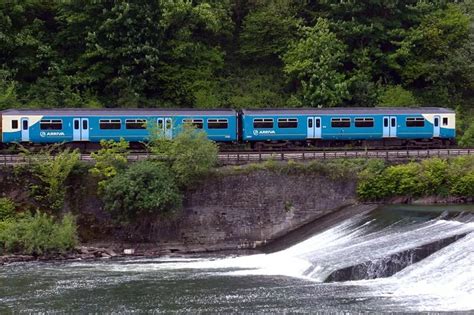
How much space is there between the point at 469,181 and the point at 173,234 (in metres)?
14.7

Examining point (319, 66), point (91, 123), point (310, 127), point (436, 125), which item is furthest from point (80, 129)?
point (436, 125)

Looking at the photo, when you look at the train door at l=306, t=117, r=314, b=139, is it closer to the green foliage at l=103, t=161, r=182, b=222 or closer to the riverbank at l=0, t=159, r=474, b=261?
the riverbank at l=0, t=159, r=474, b=261

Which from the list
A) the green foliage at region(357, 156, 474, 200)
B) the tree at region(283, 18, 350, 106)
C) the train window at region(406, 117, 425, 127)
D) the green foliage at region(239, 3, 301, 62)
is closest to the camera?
the green foliage at region(357, 156, 474, 200)

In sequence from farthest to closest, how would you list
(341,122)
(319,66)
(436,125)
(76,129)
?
(319,66) < (436,125) < (341,122) < (76,129)

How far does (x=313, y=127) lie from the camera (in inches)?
1815

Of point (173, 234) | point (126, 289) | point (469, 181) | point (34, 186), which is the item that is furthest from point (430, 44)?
point (126, 289)

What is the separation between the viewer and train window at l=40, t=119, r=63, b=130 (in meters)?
44.0

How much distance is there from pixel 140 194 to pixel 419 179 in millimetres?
13711

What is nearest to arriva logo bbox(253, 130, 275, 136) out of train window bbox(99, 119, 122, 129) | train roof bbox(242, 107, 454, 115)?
train roof bbox(242, 107, 454, 115)

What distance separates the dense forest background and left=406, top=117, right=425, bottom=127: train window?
7930mm

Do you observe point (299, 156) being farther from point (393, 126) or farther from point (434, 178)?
point (393, 126)

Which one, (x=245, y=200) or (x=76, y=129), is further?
(x=76, y=129)

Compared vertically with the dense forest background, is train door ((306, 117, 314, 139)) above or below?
below

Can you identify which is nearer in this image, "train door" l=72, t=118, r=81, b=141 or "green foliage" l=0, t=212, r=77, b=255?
"green foliage" l=0, t=212, r=77, b=255
